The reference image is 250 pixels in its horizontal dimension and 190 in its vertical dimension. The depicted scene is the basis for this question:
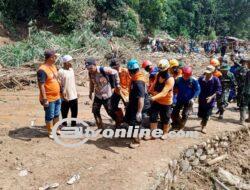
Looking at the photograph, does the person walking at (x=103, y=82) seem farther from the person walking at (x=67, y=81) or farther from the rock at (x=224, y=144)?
the rock at (x=224, y=144)

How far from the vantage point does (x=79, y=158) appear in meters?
6.47

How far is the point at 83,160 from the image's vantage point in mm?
6406

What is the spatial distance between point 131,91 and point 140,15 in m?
23.7

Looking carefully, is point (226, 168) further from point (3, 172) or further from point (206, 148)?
point (3, 172)

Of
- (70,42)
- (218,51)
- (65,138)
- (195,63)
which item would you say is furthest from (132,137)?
(218,51)

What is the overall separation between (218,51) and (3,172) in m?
23.3

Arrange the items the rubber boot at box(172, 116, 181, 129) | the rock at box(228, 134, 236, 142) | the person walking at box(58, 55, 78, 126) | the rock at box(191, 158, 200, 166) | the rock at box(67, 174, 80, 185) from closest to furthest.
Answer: the rock at box(67, 174, 80, 185) → the person walking at box(58, 55, 78, 126) → the rock at box(191, 158, 200, 166) → the rubber boot at box(172, 116, 181, 129) → the rock at box(228, 134, 236, 142)

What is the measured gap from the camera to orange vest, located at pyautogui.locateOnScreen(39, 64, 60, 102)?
261 inches

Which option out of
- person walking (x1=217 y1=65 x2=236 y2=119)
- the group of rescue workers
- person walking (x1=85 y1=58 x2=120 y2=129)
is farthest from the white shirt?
person walking (x1=217 y1=65 x2=236 y2=119)

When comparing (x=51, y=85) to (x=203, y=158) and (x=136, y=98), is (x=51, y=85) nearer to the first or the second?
(x=136, y=98)

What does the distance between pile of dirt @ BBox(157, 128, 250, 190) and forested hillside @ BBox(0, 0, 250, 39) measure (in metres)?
14.5

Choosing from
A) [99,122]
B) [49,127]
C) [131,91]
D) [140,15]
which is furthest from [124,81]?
[140,15]

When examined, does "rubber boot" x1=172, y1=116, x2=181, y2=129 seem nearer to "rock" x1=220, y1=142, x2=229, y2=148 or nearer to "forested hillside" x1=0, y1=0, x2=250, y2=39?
"rock" x1=220, y1=142, x2=229, y2=148

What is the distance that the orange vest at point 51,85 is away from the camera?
261 inches
